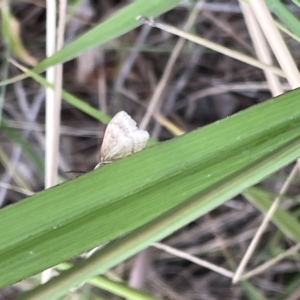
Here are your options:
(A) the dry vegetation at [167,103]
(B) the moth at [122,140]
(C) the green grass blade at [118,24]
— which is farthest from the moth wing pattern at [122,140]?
(A) the dry vegetation at [167,103]

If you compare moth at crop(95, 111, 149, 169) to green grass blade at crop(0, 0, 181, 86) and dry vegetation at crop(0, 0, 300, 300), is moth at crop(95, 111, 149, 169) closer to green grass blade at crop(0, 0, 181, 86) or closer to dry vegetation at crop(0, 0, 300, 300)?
green grass blade at crop(0, 0, 181, 86)

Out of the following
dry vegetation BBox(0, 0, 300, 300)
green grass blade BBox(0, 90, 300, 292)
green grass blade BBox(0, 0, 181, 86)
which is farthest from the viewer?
dry vegetation BBox(0, 0, 300, 300)

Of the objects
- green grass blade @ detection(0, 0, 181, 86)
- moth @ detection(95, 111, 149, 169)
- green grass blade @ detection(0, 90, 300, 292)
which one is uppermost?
green grass blade @ detection(0, 0, 181, 86)

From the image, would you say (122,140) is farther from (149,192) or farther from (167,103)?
(167,103)

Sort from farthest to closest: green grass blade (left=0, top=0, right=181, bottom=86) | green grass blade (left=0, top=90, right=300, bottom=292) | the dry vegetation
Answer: the dry vegetation → green grass blade (left=0, top=0, right=181, bottom=86) → green grass blade (left=0, top=90, right=300, bottom=292)

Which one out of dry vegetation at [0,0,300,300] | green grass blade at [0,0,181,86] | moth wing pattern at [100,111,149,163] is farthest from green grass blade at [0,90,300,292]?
dry vegetation at [0,0,300,300]

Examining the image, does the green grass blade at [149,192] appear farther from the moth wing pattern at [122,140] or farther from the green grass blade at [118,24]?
the green grass blade at [118,24]

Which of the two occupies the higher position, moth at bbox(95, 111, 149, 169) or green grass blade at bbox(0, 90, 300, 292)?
moth at bbox(95, 111, 149, 169)
